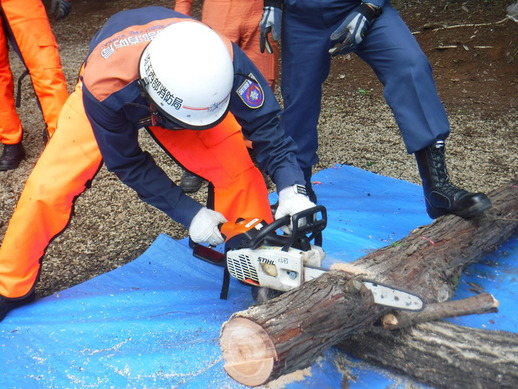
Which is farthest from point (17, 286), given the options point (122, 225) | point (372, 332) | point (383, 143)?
point (383, 143)

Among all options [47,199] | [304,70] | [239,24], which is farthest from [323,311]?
[239,24]

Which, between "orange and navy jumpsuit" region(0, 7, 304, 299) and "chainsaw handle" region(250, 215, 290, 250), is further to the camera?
"orange and navy jumpsuit" region(0, 7, 304, 299)

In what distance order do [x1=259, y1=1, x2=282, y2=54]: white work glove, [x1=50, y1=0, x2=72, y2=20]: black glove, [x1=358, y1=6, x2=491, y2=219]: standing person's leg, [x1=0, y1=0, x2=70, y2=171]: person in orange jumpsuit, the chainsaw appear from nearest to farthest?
1. the chainsaw
2. [x1=358, y1=6, x2=491, y2=219]: standing person's leg
3. [x1=259, y1=1, x2=282, y2=54]: white work glove
4. [x1=0, y1=0, x2=70, y2=171]: person in orange jumpsuit
5. [x1=50, y1=0, x2=72, y2=20]: black glove

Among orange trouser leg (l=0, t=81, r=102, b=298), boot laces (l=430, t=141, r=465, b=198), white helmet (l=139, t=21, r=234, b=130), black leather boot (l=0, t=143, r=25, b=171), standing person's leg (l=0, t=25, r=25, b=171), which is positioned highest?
white helmet (l=139, t=21, r=234, b=130)

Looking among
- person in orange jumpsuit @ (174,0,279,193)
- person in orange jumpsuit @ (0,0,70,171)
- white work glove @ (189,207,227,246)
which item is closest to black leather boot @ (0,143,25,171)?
person in orange jumpsuit @ (0,0,70,171)

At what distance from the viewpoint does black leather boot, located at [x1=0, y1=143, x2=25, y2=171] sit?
441 centimetres

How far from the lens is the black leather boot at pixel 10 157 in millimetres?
4410

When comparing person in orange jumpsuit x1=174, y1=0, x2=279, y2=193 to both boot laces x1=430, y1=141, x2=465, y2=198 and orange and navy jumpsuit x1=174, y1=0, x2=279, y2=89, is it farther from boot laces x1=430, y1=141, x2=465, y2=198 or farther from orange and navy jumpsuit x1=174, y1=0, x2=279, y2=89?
boot laces x1=430, y1=141, x2=465, y2=198

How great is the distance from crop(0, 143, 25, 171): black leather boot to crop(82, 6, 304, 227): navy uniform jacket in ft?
6.98

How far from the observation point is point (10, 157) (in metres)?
4.43

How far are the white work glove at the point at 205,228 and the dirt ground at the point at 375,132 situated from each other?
83cm

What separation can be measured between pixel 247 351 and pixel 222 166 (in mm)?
1084

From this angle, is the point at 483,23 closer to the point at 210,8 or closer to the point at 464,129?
the point at 464,129

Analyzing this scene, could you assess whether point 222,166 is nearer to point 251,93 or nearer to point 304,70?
point 251,93
